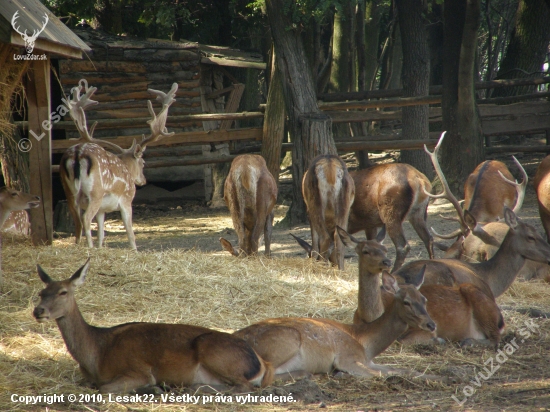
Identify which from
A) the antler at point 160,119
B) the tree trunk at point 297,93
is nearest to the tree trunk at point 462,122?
the tree trunk at point 297,93

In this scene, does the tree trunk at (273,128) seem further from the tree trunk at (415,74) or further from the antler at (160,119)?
the tree trunk at (415,74)

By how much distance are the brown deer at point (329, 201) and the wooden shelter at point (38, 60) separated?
3.11 m

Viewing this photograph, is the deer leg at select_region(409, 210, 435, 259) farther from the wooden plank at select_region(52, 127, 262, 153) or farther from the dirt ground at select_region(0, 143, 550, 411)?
the wooden plank at select_region(52, 127, 262, 153)

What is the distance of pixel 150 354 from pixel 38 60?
4598 millimetres

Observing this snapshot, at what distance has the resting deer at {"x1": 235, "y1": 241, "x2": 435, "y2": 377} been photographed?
4777 millimetres

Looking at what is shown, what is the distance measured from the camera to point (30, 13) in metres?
6.99

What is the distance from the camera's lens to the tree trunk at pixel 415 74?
1340 cm

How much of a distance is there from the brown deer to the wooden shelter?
3.11 meters

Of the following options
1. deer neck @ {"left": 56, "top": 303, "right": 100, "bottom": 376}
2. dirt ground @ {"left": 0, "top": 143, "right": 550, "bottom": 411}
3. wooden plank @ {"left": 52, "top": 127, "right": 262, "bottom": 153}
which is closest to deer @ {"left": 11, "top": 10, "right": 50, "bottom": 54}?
dirt ground @ {"left": 0, "top": 143, "right": 550, "bottom": 411}

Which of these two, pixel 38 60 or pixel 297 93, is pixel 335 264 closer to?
pixel 297 93

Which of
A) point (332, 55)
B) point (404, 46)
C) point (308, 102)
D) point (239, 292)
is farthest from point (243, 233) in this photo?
point (332, 55)

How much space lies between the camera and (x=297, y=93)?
37.0 feet

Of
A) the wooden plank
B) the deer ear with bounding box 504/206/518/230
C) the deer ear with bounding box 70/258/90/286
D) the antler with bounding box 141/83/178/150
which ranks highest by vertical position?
the antler with bounding box 141/83/178/150

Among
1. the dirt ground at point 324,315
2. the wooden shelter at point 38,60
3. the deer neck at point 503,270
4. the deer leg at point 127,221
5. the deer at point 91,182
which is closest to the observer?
the dirt ground at point 324,315
